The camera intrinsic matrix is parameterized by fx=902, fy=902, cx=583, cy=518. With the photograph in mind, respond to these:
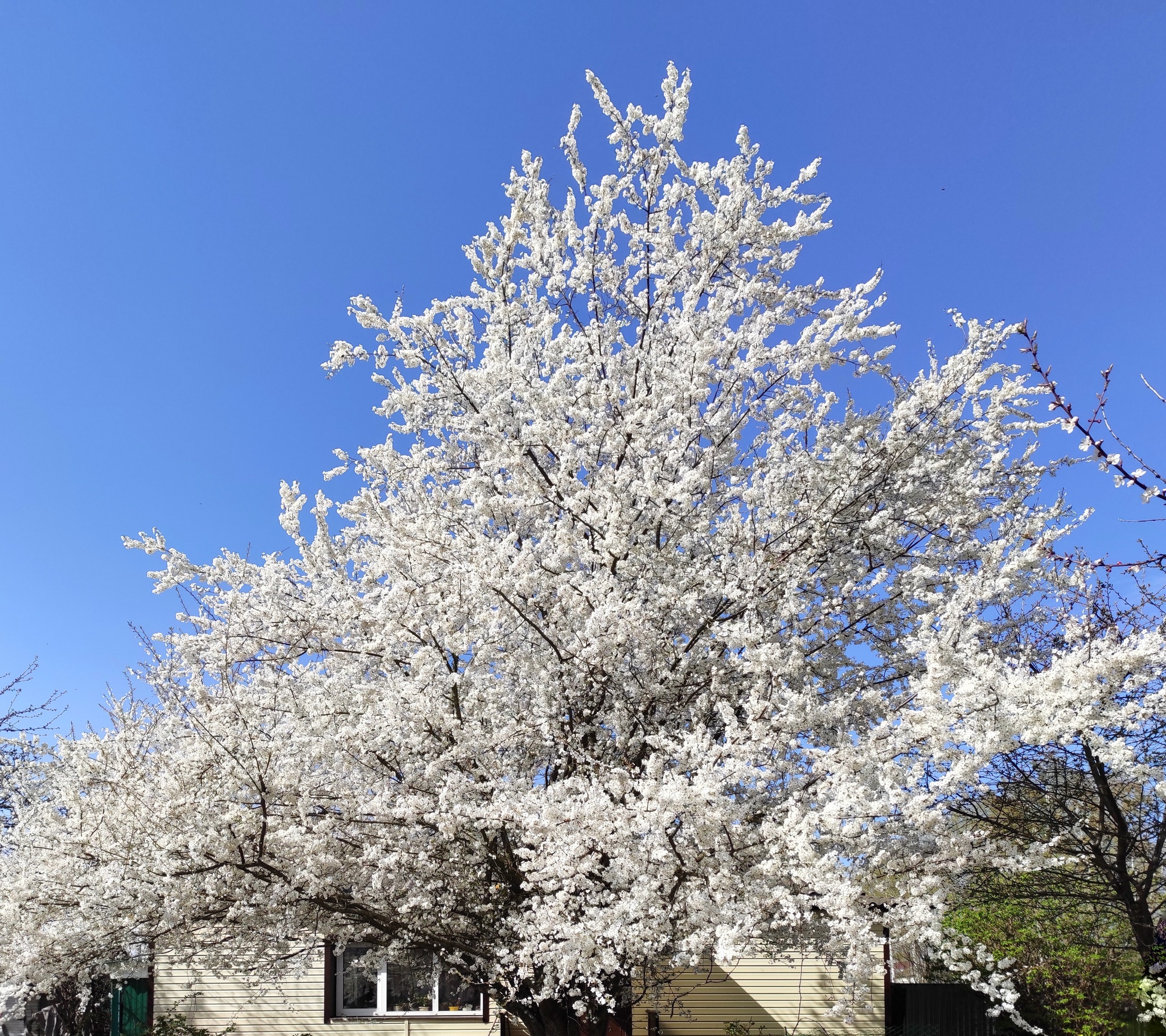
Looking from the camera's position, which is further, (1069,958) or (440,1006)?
(440,1006)

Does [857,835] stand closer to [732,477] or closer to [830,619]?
[830,619]

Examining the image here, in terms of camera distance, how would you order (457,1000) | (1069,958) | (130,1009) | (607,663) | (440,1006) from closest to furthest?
(607,663) < (1069,958) < (457,1000) < (440,1006) < (130,1009)

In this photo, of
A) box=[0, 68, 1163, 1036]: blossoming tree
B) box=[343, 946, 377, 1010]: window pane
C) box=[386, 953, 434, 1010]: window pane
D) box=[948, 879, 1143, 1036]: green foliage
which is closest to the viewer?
box=[0, 68, 1163, 1036]: blossoming tree

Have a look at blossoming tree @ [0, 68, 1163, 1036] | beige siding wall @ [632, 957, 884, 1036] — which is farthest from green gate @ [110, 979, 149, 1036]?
beige siding wall @ [632, 957, 884, 1036]

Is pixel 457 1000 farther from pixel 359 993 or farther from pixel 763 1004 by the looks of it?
pixel 763 1004

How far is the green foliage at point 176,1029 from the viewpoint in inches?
430

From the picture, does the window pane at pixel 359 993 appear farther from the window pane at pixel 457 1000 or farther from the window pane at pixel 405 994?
the window pane at pixel 457 1000

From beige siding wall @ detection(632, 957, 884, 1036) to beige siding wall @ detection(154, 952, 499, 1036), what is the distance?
2.35 meters

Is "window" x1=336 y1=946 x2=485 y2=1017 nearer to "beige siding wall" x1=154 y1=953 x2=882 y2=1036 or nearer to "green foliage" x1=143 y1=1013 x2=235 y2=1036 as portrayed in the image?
"beige siding wall" x1=154 y1=953 x2=882 y2=1036

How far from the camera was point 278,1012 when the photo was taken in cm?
1136

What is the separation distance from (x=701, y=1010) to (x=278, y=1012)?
530cm

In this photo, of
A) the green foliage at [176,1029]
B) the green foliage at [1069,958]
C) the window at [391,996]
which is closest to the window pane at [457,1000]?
the window at [391,996]

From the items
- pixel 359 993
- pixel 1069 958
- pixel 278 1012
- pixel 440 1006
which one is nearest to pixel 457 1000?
pixel 440 1006

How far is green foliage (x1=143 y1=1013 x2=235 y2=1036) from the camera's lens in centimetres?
1092
